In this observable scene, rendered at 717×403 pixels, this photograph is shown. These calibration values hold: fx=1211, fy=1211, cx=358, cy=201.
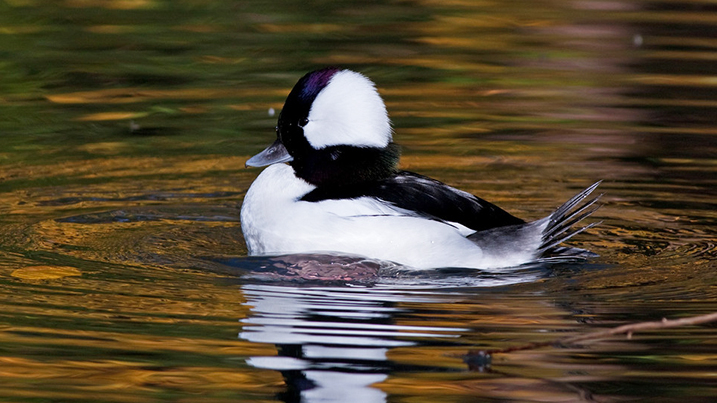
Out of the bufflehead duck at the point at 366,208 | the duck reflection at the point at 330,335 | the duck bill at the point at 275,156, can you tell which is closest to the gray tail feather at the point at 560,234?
the bufflehead duck at the point at 366,208

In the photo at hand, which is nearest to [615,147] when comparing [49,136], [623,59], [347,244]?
[623,59]

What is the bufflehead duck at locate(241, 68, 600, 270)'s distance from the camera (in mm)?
5859

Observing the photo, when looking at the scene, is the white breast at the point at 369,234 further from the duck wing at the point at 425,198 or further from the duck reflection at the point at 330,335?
the duck reflection at the point at 330,335

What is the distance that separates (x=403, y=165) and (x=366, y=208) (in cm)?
254

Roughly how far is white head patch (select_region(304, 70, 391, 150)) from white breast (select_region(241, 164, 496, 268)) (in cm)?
32

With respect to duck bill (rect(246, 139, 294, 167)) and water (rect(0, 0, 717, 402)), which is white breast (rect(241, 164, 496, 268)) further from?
duck bill (rect(246, 139, 294, 167))

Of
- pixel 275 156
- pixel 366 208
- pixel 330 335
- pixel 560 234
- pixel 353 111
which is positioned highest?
pixel 353 111

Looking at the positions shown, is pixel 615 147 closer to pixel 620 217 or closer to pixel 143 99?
pixel 620 217

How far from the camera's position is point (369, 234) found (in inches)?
229

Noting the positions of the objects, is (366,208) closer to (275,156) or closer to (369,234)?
(369,234)

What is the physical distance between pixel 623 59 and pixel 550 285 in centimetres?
562

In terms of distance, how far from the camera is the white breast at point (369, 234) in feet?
19.1

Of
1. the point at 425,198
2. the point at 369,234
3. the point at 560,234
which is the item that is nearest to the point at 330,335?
the point at 369,234

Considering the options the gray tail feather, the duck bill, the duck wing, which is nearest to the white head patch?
the duck wing
